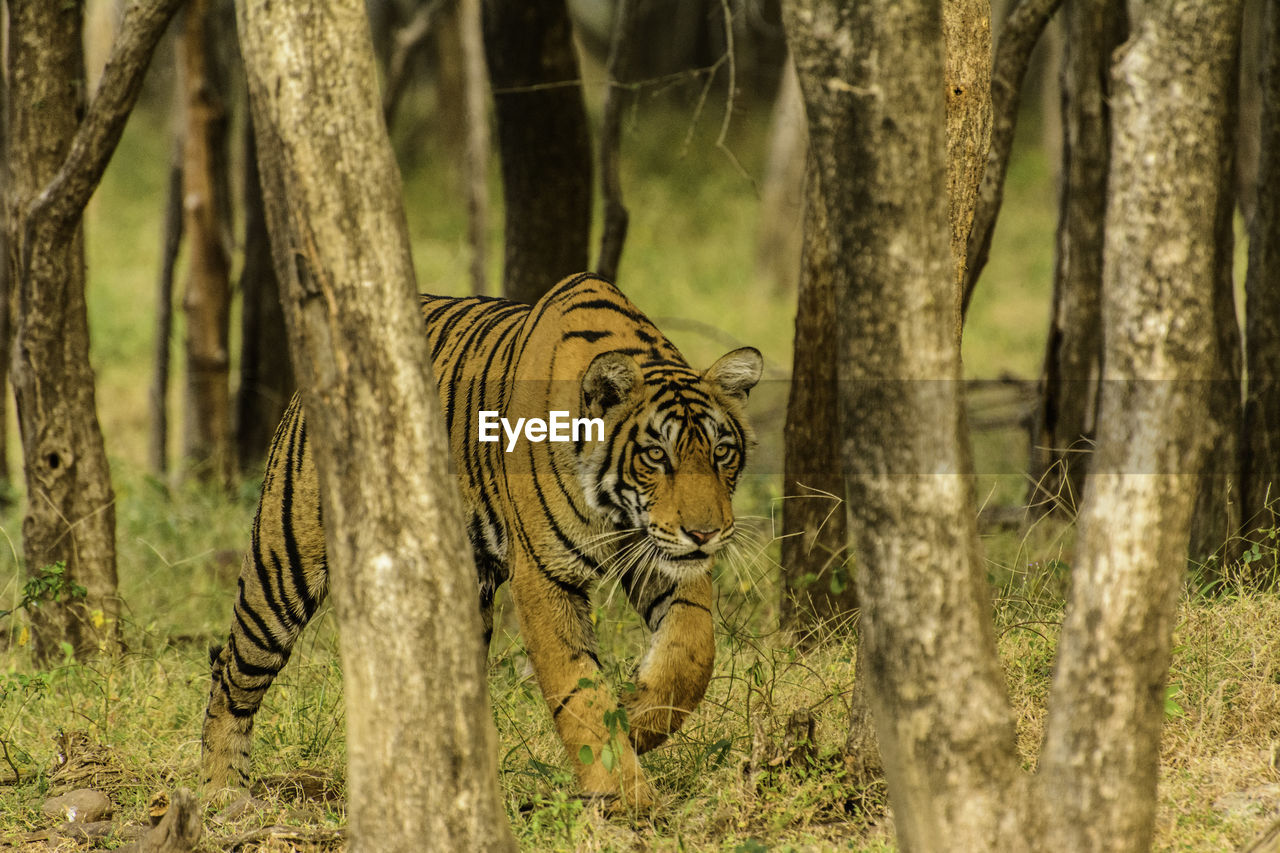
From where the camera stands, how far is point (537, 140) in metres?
6.64

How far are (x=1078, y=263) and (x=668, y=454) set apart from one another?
317cm

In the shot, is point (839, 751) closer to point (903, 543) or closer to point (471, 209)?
point (903, 543)

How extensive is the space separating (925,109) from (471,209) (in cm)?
685

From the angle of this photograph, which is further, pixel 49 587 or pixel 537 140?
pixel 537 140

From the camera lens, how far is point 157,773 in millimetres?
4328

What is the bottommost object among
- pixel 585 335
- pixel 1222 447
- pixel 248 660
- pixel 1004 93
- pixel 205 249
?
pixel 248 660

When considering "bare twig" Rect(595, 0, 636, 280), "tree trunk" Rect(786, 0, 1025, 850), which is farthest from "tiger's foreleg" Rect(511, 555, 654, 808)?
"bare twig" Rect(595, 0, 636, 280)

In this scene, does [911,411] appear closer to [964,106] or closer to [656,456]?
[656,456]

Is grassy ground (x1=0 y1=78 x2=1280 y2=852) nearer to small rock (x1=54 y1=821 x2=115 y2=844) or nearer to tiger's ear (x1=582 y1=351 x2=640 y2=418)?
small rock (x1=54 y1=821 x2=115 y2=844)

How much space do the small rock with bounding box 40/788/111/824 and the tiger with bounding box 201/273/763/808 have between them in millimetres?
340

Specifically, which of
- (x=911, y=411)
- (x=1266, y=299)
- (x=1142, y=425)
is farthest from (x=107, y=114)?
(x=1266, y=299)

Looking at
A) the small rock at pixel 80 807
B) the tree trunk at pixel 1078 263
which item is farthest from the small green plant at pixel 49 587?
the tree trunk at pixel 1078 263

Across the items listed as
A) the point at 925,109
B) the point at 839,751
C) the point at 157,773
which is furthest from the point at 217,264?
the point at 925,109

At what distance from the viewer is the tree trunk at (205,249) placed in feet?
28.8
